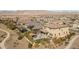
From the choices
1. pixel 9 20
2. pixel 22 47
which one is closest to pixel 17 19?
pixel 9 20

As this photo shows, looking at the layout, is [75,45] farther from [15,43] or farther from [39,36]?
[15,43]

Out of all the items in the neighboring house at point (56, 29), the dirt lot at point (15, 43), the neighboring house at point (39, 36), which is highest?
the neighboring house at point (56, 29)

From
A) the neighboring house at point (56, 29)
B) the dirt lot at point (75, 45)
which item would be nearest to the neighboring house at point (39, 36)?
the neighboring house at point (56, 29)

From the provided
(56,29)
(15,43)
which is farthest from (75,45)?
(15,43)

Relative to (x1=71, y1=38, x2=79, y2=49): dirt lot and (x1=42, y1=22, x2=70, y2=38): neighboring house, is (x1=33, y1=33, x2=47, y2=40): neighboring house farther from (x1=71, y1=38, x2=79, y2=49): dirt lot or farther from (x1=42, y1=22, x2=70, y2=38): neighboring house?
(x1=71, y1=38, x2=79, y2=49): dirt lot

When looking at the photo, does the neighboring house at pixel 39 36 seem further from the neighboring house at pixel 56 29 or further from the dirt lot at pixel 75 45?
the dirt lot at pixel 75 45

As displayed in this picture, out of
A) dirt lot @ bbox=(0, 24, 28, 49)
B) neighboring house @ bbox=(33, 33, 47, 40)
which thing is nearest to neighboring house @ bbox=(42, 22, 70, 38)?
neighboring house @ bbox=(33, 33, 47, 40)

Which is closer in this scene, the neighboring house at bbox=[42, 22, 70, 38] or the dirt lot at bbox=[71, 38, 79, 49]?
the dirt lot at bbox=[71, 38, 79, 49]
